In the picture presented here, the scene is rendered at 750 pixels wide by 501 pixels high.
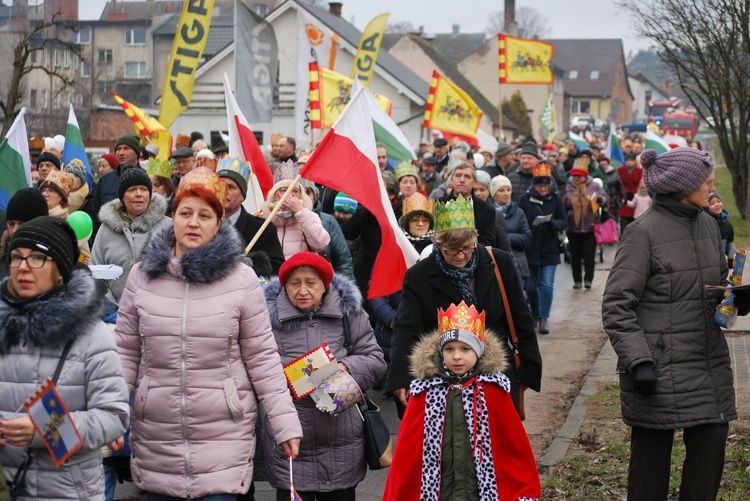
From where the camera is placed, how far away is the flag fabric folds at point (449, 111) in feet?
68.3

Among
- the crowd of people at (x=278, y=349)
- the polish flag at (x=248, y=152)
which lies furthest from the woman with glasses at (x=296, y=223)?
the polish flag at (x=248, y=152)

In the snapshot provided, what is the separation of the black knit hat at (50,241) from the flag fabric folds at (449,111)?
1674 cm

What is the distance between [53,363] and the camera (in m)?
4.16

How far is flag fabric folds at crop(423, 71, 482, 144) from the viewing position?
20.8 metres

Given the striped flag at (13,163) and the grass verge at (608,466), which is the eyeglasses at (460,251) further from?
the striped flag at (13,163)

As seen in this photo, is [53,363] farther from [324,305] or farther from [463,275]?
[463,275]

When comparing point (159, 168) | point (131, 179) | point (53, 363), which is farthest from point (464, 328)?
point (159, 168)

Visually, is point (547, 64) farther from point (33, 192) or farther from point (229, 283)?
point (229, 283)

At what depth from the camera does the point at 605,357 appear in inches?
457

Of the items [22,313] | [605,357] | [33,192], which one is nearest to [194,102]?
[605,357]

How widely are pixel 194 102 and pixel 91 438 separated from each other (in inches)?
1651

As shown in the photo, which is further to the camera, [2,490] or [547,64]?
[547,64]

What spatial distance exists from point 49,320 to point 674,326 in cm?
292

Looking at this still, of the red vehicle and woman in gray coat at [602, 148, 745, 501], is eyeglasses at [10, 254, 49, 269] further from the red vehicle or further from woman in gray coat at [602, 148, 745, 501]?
the red vehicle
